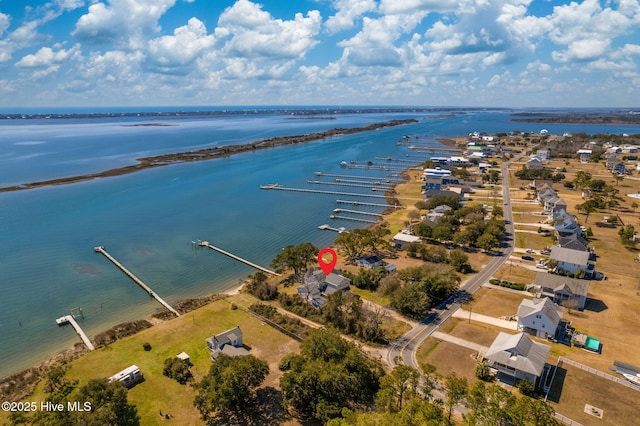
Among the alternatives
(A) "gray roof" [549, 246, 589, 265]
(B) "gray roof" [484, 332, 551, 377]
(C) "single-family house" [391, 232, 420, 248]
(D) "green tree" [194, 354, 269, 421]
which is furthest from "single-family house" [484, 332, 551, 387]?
(C) "single-family house" [391, 232, 420, 248]

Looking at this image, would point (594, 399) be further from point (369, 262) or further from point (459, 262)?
point (369, 262)

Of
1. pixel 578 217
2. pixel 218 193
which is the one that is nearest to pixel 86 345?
pixel 218 193

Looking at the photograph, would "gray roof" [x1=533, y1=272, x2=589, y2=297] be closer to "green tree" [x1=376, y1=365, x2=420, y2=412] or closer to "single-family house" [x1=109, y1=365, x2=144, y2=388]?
"green tree" [x1=376, y1=365, x2=420, y2=412]

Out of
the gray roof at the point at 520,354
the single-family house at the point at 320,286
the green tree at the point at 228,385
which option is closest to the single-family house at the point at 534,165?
the single-family house at the point at 320,286

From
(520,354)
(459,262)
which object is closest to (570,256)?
(459,262)

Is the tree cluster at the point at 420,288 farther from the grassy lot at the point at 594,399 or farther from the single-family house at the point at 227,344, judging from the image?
the single-family house at the point at 227,344

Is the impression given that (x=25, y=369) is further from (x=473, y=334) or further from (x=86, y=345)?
(x=473, y=334)
